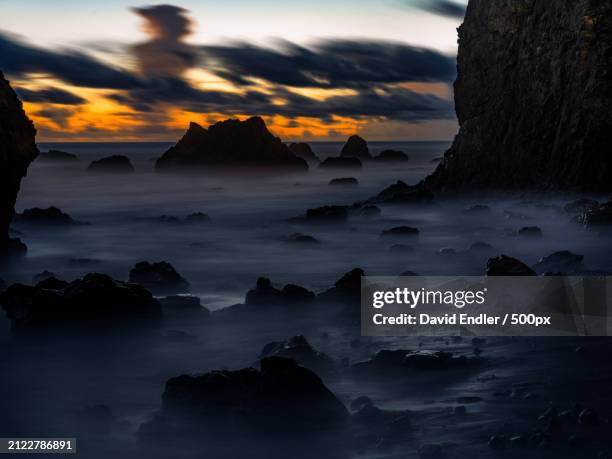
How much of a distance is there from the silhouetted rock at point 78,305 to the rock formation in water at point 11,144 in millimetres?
10425

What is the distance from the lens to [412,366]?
13305 millimetres

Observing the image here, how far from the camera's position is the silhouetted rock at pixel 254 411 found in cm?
1059

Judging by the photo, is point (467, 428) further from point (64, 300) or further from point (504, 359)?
point (64, 300)

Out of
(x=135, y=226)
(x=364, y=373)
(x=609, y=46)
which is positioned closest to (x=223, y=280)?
(x=364, y=373)

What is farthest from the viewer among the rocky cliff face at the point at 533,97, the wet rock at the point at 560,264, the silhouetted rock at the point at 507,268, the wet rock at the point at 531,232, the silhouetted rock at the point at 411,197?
the silhouetted rock at the point at 411,197

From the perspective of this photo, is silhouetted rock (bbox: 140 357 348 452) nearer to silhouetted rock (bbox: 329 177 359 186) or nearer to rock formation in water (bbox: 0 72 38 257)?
rock formation in water (bbox: 0 72 38 257)

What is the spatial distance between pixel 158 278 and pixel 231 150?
10787 cm

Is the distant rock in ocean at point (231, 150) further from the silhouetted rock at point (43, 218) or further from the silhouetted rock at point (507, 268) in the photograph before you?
the silhouetted rock at point (507, 268)

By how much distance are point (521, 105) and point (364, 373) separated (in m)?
34.3

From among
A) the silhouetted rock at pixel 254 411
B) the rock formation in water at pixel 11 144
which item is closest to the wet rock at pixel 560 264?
the silhouetted rock at pixel 254 411

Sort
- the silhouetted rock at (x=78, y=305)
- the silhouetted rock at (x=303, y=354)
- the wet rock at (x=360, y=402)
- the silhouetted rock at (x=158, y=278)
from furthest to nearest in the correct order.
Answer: the silhouetted rock at (x=158, y=278)
the silhouetted rock at (x=78, y=305)
the silhouetted rock at (x=303, y=354)
the wet rock at (x=360, y=402)

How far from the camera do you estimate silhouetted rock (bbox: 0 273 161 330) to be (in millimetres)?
16672

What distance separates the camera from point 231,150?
12950 centimetres

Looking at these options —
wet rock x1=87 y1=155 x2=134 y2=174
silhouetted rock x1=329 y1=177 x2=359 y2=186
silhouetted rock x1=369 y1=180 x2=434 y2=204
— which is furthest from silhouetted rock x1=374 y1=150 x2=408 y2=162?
silhouetted rock x1=369 y1=180 x2=434 y2=204
